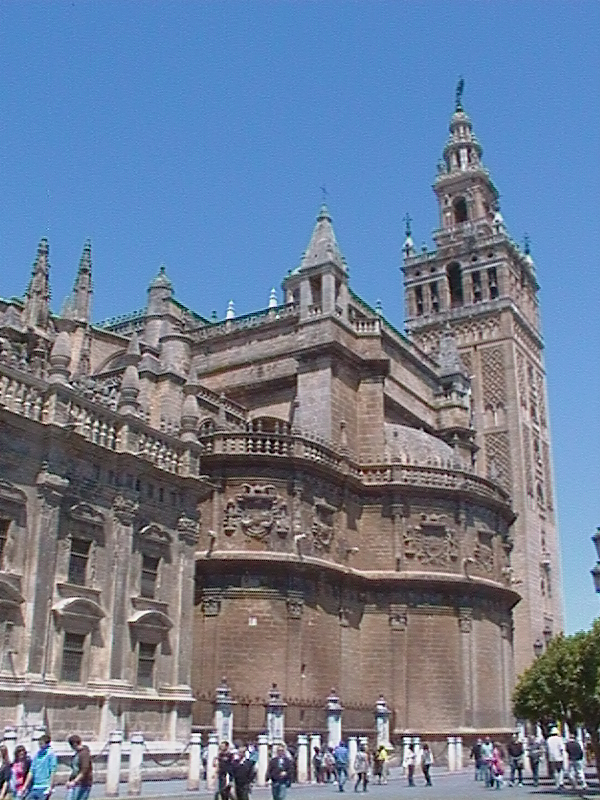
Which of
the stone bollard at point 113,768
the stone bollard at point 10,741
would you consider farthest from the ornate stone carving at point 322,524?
the stone bollard at point 10,741

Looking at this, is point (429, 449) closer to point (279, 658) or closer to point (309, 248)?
point (309, 248)

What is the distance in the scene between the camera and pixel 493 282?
58.4 metres

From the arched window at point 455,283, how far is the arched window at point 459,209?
430 centimetres

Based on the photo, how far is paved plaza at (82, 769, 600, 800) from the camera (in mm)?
17422

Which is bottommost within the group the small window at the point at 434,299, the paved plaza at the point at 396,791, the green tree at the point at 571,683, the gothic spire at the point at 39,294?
the paved plaza at the point at 396,791

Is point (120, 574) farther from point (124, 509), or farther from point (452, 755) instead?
point (452, 755)

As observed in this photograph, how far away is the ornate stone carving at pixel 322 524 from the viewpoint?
97.6 ft

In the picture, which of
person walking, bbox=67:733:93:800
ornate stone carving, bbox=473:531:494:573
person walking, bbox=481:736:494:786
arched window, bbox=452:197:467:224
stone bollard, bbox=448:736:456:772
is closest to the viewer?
person walking, bbox=67:733:93:800

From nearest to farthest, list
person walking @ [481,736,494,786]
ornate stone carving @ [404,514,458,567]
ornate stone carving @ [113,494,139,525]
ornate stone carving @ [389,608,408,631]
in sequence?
ornate stone carving @ [113,494,139,525] < person walking @ [481,736,494,786] < ornate stone carving @ [389,608,408,631] < ornate stone carving @ [404,514,458,567]

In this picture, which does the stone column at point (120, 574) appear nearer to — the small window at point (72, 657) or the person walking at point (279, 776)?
the small window at point (72, 657)

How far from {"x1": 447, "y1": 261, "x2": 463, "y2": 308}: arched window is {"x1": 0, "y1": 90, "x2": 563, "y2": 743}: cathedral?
570 inches

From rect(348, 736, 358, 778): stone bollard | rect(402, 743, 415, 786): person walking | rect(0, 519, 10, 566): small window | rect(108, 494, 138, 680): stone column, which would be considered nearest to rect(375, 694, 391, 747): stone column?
rect(402, 743, 415, 786): person walking

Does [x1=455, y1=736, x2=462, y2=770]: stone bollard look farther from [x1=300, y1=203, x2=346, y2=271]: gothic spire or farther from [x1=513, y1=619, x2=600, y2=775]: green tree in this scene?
[x1=300, y1=203, x2=346, y2=271]: gothic spire

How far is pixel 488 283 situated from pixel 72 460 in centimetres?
4315
